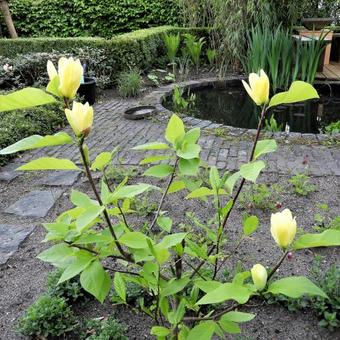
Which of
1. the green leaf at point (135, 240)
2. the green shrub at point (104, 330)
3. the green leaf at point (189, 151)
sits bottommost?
the green shrub at point (104, 330)

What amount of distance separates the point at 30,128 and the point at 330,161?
292 centimetres

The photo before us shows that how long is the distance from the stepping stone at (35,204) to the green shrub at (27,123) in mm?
846

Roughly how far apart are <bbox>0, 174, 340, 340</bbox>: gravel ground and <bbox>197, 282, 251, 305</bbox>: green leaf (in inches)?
36.3

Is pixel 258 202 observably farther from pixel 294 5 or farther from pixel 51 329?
pixel 294 5

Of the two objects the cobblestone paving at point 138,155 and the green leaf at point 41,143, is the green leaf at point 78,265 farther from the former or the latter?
the cobblestone paving at point 138,155

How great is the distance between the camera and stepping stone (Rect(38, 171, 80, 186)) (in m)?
3.16

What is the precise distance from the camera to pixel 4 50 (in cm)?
731

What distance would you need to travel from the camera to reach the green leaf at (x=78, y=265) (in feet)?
2.86

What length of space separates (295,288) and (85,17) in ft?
34.1

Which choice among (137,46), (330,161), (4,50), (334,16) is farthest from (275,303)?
(334,16)

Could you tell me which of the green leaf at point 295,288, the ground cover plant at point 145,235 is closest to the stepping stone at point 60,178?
the ground cover plant at point 145,235

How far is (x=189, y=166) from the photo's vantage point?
0.96 meters

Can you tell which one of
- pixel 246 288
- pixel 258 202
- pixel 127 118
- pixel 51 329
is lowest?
pixel 127 118

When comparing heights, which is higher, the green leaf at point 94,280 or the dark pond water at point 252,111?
the green leaf at point 94,280
